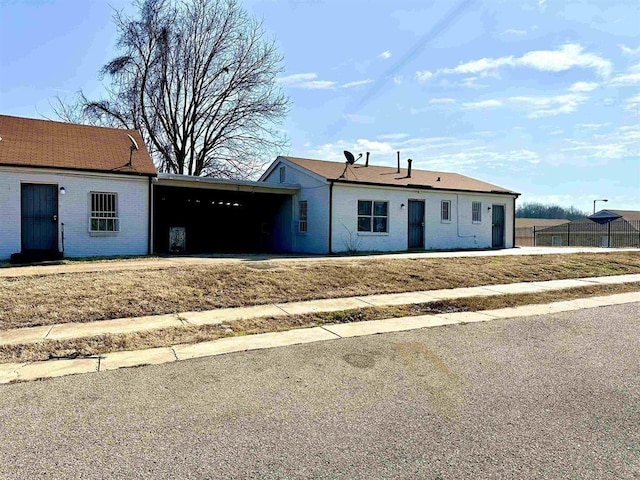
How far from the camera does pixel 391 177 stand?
18656 mm

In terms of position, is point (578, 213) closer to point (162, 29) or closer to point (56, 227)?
point (162, 29)

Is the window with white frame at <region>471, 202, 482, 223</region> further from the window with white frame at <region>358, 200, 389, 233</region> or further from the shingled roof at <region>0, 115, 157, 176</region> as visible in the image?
the shingled roof at <region>0, 115, 157, 176</region>

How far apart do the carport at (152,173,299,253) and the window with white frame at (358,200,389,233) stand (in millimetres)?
3030

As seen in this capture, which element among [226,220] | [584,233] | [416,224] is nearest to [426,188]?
[416,224]

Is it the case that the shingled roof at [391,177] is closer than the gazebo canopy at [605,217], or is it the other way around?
the shingled roof at [391,177]

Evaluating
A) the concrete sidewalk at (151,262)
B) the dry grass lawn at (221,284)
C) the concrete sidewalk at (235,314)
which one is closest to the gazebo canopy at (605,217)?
the dry grass lawn at (221,284)

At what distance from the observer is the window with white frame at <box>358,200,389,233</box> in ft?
55.6

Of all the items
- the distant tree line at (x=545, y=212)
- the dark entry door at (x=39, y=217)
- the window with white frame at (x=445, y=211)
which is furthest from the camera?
the distant tree line at (x=545, y=212)

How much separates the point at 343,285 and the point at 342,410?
5740mm

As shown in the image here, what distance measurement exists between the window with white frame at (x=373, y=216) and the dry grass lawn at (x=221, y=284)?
4.58m

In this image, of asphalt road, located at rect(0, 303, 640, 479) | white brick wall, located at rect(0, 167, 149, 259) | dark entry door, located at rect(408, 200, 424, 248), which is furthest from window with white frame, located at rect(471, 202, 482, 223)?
asphalt road, located at rect(0, 303, 640, 479)

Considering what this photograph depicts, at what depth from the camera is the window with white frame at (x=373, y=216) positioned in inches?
667

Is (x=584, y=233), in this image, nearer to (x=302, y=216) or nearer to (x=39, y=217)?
(x=302, y=216)

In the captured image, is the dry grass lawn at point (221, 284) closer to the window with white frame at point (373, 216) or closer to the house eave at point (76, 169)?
the window with white frame at point (373, 216)
